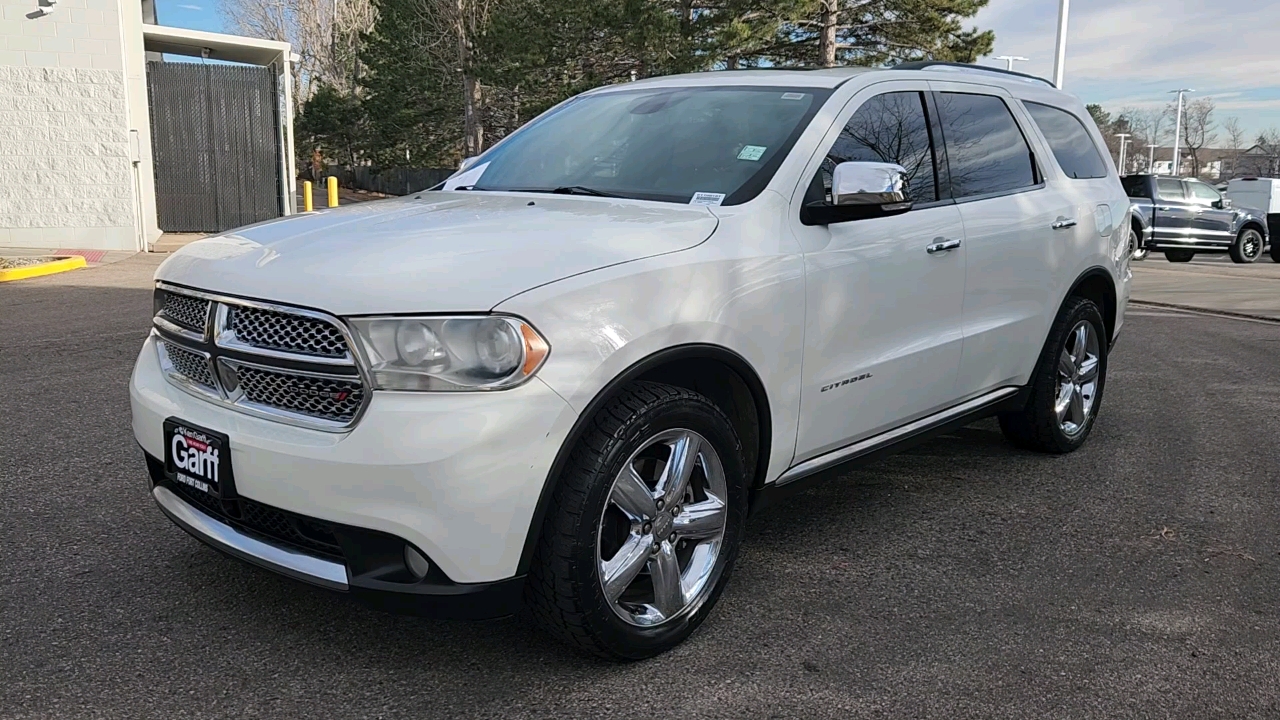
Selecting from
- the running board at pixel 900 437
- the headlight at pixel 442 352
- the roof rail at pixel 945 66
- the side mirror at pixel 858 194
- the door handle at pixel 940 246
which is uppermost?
the roof rail at pixel 945 66

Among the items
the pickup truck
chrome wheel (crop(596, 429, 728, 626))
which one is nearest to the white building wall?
chrome wheel (crop(596, 429, 728, 626))

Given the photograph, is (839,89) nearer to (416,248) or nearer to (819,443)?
(819,443)

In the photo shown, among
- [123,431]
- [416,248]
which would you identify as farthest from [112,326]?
[416,248]

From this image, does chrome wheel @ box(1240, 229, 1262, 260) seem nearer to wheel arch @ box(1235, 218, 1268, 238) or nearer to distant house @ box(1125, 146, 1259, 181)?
wheel arch @ box(1235, 218, 1268, 238)

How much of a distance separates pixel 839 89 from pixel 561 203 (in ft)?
3.77

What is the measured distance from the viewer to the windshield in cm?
358

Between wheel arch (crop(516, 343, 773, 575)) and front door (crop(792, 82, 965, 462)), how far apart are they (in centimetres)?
19

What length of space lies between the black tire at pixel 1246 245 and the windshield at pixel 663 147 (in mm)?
22028

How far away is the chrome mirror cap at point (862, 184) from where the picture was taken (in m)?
3.39

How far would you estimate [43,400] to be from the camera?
5965mm

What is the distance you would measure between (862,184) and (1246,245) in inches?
910

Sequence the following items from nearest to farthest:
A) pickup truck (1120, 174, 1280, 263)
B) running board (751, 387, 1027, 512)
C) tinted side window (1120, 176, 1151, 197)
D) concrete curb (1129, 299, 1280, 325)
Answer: running board (751, 387, 1027, 512) < concrete curb (1129, 299, 1280, 325) < pickup truck (1120, 174, 1280, 263) < tinted side window (1120, 176, 1151, 197)

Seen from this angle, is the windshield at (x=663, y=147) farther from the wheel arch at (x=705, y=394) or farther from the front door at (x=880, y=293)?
the wheel arch at (x=705, y=394)

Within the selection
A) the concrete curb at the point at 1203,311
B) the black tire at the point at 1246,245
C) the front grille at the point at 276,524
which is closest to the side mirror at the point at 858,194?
the front grille at the point at 276,524
